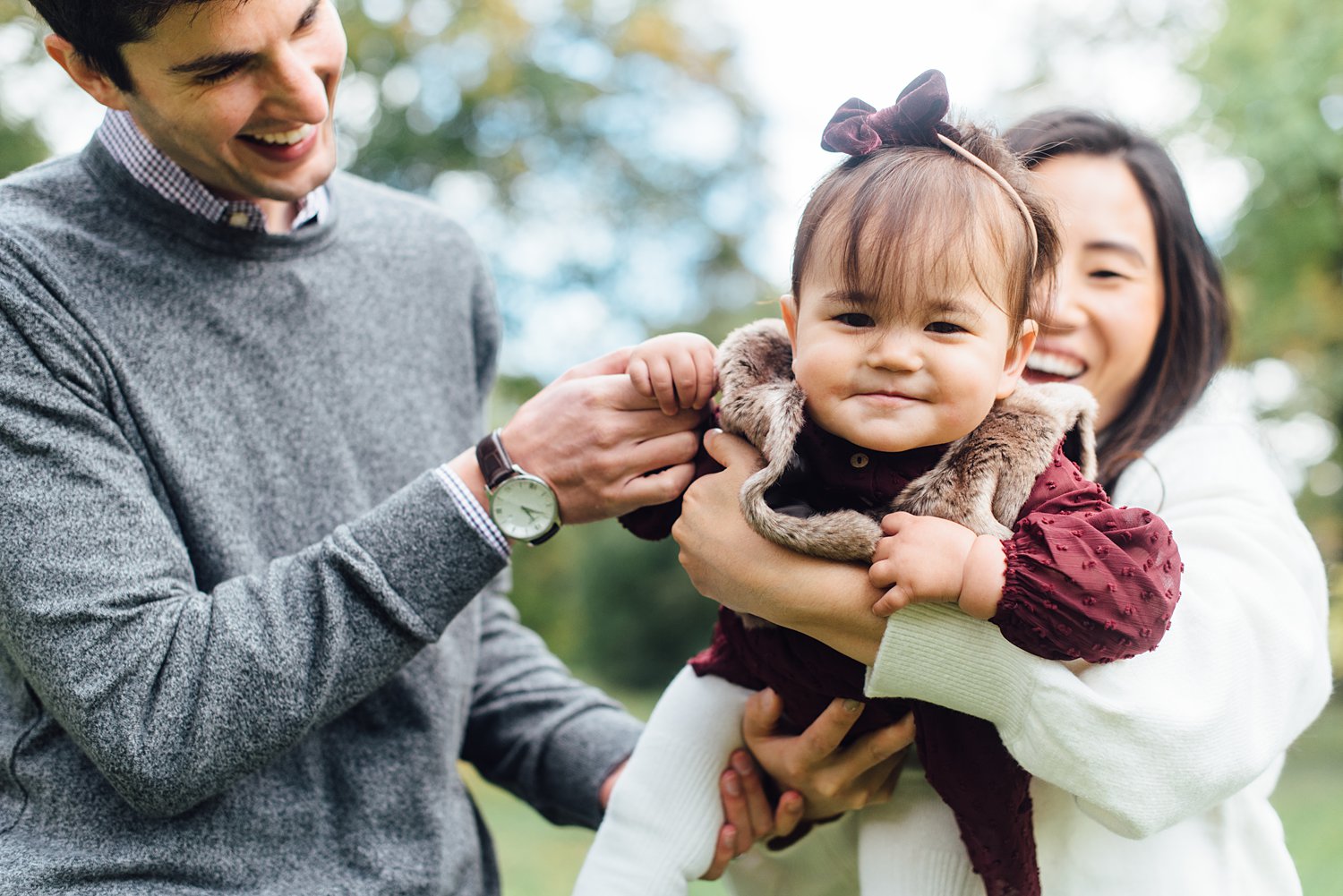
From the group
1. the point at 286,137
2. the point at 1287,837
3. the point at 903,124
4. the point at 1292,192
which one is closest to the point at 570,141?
the point at 1292,192

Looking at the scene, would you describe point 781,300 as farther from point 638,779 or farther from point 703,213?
point 703,213

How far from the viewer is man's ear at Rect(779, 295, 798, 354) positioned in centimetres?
190

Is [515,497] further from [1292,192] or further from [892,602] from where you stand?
[1292,192]

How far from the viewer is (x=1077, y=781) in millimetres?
1676

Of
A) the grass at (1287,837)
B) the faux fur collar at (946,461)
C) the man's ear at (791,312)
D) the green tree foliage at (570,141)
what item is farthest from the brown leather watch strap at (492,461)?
the green tree foliage at (570,141)

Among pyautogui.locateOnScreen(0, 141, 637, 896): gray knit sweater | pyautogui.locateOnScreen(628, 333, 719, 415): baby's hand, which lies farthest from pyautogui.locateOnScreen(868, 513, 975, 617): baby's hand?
pyautogui.locateOnScreen(0, 141, 637, 896): gray knit sweater

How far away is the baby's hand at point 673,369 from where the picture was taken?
1.95 metres

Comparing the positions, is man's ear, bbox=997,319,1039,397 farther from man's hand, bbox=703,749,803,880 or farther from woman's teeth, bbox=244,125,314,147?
woman's teeth, bbox=244,125,314,147

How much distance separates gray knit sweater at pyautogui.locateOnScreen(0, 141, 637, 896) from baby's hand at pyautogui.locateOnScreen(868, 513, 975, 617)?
27.6 inches

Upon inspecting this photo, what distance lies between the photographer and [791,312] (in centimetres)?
192

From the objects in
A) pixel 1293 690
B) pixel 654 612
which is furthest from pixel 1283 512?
pixel 654 612

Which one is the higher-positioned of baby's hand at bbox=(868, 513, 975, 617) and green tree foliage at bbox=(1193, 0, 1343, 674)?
baby's hand at bbox=(868, 513, 975, 617)

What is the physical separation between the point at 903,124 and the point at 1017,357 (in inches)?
16.6

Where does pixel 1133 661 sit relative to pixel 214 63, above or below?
below
